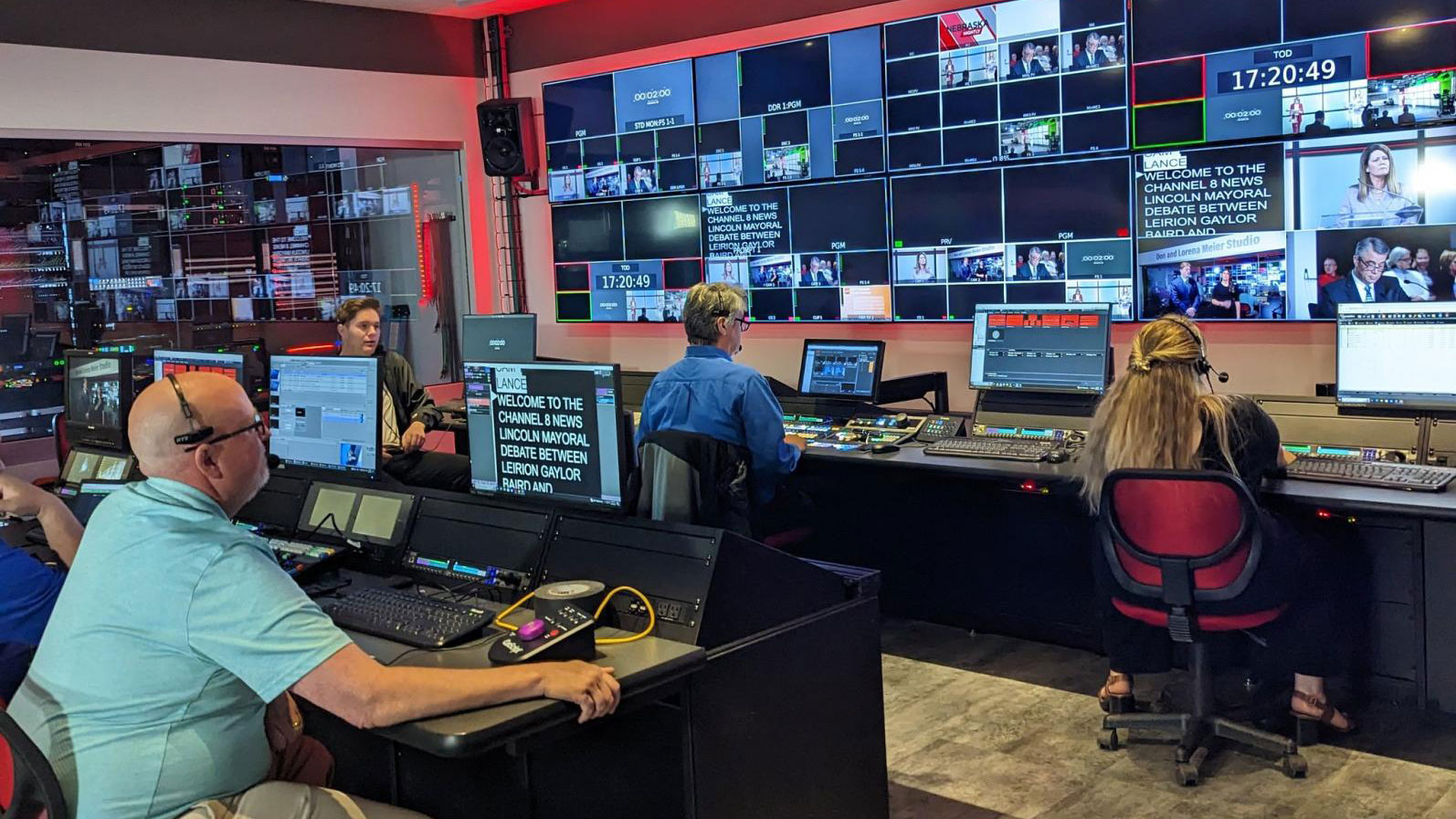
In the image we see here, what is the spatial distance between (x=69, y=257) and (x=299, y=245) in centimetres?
127

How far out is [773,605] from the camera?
2666mm

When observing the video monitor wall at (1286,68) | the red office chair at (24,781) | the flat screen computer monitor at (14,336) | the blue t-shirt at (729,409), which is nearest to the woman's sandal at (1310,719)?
the blue t-shirt at (729,409)

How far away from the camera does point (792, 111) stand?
599 centimetres

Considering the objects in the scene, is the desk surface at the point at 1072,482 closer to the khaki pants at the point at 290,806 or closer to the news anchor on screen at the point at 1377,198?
the news anchor on screen at the point at 1377,198

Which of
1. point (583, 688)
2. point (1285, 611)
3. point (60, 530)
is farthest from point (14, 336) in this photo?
point (1285, 611)

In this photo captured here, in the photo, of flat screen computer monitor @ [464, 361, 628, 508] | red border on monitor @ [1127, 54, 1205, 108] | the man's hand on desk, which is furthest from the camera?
red border on monitor @ [1127, 54, 1205, 108]

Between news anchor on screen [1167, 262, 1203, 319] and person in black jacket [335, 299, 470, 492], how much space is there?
8.97 ft

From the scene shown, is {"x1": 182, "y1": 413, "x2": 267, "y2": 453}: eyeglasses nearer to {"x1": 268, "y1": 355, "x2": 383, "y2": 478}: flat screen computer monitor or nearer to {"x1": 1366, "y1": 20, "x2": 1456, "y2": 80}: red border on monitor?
{"x1": 268, "y1": 355, "x2": 383, "y2": 478}: flat screen computer monitor

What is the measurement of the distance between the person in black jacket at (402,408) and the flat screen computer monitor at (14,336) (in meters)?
1.73

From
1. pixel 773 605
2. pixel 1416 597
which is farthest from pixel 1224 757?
pixel 773 605

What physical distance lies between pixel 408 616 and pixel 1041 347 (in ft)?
9.05

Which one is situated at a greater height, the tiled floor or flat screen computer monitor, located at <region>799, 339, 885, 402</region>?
flat screen computer monitor, located at <region>799, 339, 885, 402</region>

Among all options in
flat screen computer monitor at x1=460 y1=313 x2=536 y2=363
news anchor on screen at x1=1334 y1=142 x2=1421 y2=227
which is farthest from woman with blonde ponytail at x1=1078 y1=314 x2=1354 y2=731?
flat screen computer monitor at x1=460 y1=313 x2=536 y2=363

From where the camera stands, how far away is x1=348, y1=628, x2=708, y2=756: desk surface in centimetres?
202
